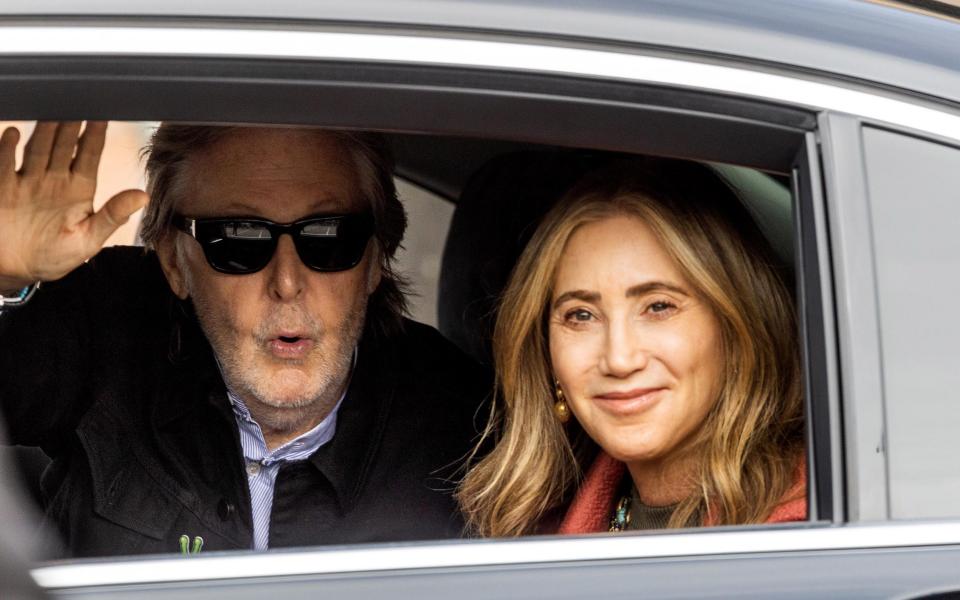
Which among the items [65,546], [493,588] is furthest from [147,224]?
[493,588]

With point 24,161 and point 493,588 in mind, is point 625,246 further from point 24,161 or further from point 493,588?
point 24,161

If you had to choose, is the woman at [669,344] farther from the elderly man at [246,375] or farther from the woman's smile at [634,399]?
the elderly man at [246,375]

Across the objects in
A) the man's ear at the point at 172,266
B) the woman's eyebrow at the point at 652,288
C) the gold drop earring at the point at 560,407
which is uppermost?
the man's ear at the point at 172,266

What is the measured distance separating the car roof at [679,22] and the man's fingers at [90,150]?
2.00 feet

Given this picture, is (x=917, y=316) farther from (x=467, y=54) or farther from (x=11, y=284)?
(x=11, y=284)

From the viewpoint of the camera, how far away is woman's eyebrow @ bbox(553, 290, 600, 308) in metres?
2.10

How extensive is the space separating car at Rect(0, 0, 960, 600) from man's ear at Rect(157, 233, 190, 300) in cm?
130

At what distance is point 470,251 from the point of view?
3.15 metres

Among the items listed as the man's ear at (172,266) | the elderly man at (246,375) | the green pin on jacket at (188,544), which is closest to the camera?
the green pin on jacket at (188,544)

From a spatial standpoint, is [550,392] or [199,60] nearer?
[199,60]

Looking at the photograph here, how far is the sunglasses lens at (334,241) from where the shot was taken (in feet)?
8.28

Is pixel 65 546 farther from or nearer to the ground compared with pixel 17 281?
nearer to the ground

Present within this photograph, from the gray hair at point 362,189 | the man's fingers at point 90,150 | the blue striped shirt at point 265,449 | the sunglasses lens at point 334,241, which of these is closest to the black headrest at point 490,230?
the gray hair at point 362,189

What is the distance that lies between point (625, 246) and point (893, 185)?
64cm
